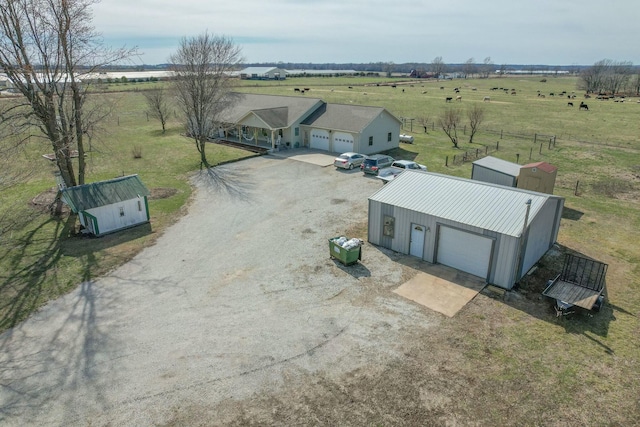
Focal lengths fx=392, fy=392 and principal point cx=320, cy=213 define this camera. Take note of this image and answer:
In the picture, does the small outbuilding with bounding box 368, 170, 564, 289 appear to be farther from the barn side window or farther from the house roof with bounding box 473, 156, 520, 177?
the house roof with bounding box 473, 156, 520, 177

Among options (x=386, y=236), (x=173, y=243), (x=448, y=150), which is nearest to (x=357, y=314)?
(x=386, y=236)

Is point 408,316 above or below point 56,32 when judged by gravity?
below

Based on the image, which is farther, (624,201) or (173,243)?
(624,201)

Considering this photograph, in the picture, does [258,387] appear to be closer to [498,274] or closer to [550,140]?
[498,274]

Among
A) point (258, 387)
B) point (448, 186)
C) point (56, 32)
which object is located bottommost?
point (258, 387)

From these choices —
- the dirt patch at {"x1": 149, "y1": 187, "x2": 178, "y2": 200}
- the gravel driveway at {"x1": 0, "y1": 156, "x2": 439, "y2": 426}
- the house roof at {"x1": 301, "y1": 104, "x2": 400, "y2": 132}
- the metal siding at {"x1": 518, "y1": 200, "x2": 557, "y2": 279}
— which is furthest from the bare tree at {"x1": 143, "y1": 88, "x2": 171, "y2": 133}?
the metal siding at {"x1": 518, "y1": 200, "x2": 557, "y2": 279}

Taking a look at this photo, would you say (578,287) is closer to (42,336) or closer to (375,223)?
(375,223)

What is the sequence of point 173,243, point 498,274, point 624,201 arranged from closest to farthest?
1. point 498,274
2. point 173,243
3. point 624,201

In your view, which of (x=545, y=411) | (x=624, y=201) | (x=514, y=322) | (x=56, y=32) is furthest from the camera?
(x=624, y=201)
